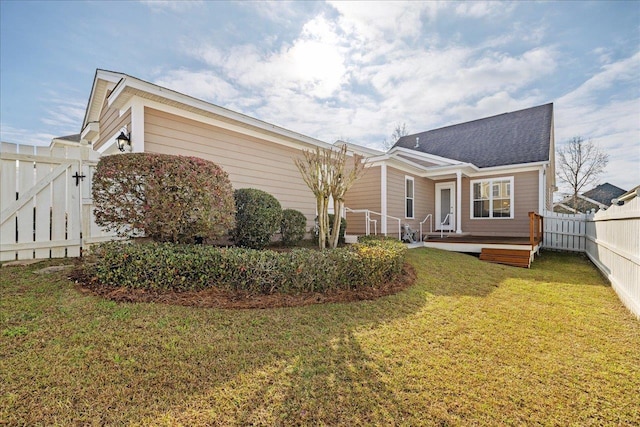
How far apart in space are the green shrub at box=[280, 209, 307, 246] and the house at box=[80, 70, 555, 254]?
3.64 ft

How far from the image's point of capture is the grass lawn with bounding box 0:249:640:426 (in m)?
1.78

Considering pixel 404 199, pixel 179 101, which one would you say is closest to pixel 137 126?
pixel 179 101

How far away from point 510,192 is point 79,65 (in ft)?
48.9

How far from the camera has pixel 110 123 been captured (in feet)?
21.5

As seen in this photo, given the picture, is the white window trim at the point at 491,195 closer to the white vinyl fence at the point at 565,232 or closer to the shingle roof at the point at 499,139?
the shingle roof at the point at 499,139

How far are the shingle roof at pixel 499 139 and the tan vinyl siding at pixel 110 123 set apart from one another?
1241 cm

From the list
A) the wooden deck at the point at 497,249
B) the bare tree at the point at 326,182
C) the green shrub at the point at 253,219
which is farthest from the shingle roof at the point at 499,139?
the green shrub at the point at 253,219

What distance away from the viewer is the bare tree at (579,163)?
1930 cm

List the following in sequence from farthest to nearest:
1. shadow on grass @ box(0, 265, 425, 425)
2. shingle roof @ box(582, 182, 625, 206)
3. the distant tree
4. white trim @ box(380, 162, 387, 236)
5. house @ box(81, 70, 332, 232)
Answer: the distant tree → shingle roof @ box(582, 182, 625, 206) → white trim @ box(380, 162, 387, 236) → house @ box(81, 70, 332, 232) → shadow on grass @ box(0, 265, 425, 425)

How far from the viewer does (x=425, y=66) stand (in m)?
9.59

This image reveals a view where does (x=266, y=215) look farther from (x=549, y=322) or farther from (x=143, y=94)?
(x=549, y=322)

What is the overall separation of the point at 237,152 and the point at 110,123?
3.00 metres

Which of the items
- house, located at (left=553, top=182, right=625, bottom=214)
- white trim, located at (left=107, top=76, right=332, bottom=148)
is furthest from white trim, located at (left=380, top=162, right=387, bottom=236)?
house, located at (left=553, top=182, right=625, bottom=214)

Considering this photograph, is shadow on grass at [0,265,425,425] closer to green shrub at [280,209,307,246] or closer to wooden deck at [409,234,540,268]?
green shrub at [280,209,307,246]
